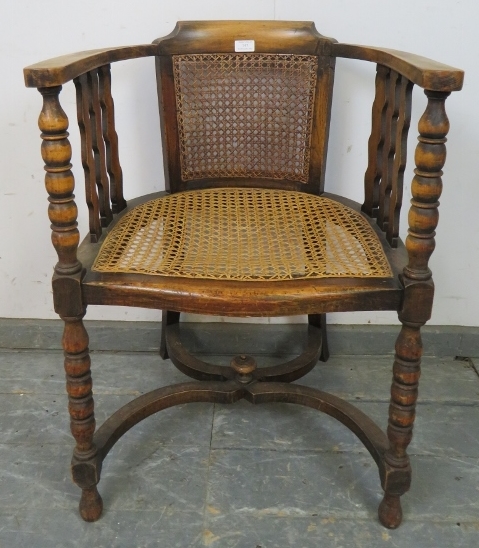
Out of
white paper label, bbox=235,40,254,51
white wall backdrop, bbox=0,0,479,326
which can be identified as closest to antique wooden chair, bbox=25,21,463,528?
white paper label, bbox=235,40,254,51

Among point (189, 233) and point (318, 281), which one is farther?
point (189, 233)

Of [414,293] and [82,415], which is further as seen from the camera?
[82,415]

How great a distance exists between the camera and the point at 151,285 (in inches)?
43.5

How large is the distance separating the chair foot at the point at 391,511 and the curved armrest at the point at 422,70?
756mm

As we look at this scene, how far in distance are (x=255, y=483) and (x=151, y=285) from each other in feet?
1.77

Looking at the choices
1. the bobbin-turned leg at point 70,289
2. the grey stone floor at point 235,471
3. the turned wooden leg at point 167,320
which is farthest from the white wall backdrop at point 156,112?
the bobbin-turned leg at point 70,289

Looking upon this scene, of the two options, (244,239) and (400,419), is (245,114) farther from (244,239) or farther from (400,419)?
(400,419)

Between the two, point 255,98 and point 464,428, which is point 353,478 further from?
point 255,98

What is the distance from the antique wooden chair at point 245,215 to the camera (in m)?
1.09

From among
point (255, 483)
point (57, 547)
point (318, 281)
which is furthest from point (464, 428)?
point (57, 547)

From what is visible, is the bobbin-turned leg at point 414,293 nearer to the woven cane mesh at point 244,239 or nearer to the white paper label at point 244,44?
the woven cane mesh at point 244,239

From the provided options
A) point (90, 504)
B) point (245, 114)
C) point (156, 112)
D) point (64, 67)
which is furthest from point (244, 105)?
point (90, 504)

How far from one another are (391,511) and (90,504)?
0.58 metres

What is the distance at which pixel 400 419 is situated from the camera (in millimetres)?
1206
